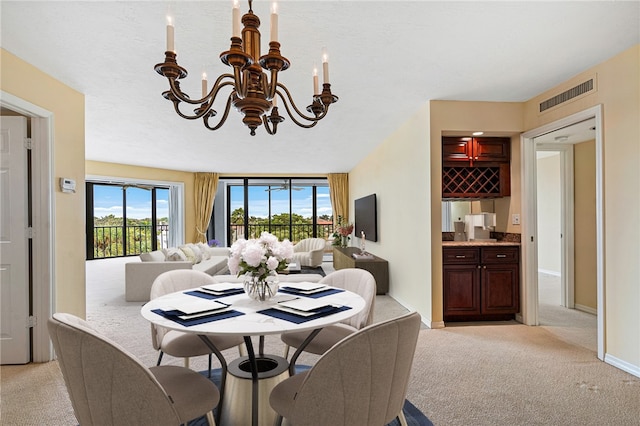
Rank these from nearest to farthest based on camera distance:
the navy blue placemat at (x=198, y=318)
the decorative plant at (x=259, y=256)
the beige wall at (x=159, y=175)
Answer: the navy blue placemat at (x=198, y=318) → the decorative plant at (x=259, y=256) → the beige wall at (x=159, y=175)

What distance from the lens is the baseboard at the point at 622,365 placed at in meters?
2.55

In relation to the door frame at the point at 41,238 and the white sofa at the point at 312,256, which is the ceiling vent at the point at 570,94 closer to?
the door frame at the point at 41,238

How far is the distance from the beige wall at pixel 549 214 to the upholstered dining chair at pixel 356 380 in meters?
6.46

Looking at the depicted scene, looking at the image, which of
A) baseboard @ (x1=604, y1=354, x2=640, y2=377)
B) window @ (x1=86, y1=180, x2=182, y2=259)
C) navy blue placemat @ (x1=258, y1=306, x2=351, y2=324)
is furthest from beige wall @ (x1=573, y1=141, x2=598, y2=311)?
window @ (x1=86, y1=180, x2=182, y2=259)

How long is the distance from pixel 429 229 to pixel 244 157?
4.27 meters

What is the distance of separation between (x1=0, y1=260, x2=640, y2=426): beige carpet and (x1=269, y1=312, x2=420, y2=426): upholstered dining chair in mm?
981

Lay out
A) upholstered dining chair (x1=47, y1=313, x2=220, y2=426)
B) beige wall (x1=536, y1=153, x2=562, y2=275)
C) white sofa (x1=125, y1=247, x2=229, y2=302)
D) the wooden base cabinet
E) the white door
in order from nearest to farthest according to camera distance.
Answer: upholstered dining chair (x1=47, y1=313, x2=220, y2=426) → the white door → the wooden base cabinet → white sofa (x1=125, y1=247, x2=229, y2=302) → beige wall (x1=536, y1=153, x2=562, y2=275)

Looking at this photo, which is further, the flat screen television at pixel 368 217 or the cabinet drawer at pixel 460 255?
the flat screen television at pixel 368 217

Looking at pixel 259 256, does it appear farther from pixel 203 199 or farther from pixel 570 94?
pixel 203 199

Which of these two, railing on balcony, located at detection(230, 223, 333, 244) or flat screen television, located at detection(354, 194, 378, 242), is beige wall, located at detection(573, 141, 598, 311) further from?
railing on balcony, located at detection(230, 223, 333, 244)

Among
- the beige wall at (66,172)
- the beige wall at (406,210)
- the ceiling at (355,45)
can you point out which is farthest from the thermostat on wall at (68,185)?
the beige wall at (406,210)

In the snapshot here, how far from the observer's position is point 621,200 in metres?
2.67

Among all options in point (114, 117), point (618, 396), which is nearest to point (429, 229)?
point (618, 396)

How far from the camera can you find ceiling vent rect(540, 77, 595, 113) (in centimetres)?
296
